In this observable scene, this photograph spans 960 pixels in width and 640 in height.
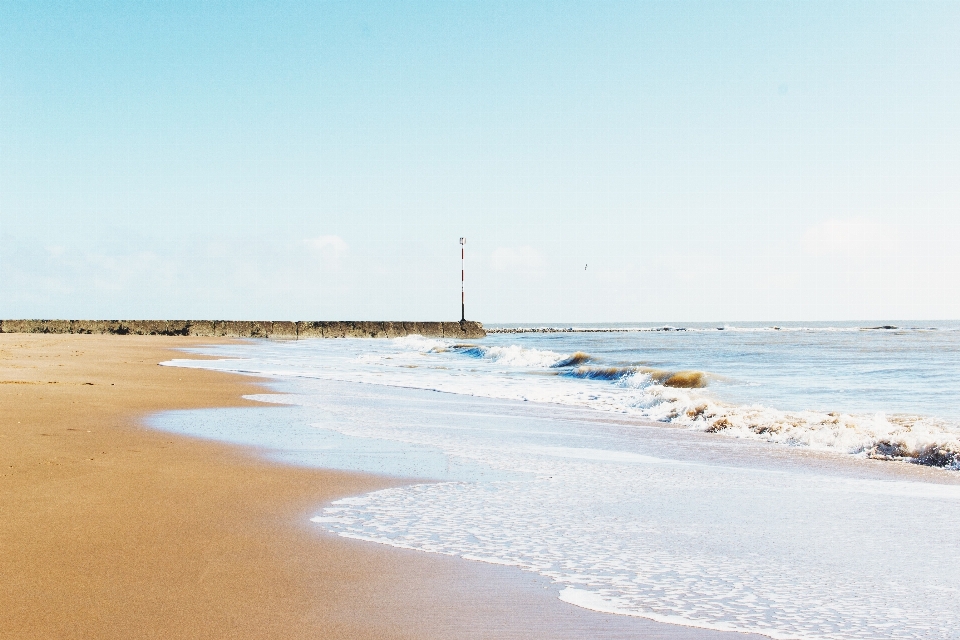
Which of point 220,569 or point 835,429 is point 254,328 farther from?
point 220,569

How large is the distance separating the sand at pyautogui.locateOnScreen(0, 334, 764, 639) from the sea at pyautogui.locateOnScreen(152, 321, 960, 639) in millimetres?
269

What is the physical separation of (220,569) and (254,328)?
239 feet

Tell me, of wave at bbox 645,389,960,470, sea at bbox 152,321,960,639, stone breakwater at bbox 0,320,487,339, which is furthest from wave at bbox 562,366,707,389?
stone breakwater at bbox 0,320,487,339

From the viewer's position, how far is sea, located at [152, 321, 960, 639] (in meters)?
3.55

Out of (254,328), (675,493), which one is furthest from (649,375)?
(254,328)

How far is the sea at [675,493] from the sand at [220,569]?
0.27 meters

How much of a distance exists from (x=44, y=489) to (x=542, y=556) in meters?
3.63

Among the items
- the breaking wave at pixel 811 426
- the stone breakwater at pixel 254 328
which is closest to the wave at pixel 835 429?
the breaking wave at pixel 811 426

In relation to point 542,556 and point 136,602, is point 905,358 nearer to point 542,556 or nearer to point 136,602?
point 542,556

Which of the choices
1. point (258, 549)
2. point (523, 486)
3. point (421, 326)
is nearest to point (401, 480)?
point (523, 486)

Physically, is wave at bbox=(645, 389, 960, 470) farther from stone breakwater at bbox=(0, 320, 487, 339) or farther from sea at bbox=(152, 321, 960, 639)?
stone breakwater at bbox=(0, 320, 487, 339)

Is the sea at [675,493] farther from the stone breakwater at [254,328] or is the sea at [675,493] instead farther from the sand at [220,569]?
the stone breakwater at [254,328]

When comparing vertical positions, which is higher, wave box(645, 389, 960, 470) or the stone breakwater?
the stone breakwater

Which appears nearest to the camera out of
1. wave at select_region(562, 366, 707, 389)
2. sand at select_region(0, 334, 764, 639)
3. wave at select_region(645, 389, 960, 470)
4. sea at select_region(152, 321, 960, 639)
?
sand at select_region(0, 334, 764, 639)
